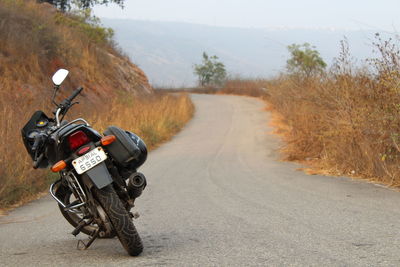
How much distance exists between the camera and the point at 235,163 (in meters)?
15.1

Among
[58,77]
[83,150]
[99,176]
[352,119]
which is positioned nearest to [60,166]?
[83,150]

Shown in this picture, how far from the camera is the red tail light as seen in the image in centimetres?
562

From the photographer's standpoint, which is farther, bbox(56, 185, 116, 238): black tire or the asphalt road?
bbox(56, 185, 116, 238): black tire

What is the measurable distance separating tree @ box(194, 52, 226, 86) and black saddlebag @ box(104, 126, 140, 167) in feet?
245

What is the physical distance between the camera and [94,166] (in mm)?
5504

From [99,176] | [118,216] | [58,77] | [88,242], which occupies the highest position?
[58,77]

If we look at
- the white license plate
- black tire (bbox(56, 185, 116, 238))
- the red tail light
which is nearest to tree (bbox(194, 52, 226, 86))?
black tire (bbox(56, 185, 116, 238))

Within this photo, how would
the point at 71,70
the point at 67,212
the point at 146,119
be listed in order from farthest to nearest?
1. the point at 71,70
2. the point at 146,119
3. the point at 67,212

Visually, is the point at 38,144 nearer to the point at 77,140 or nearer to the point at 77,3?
the point at 77,140

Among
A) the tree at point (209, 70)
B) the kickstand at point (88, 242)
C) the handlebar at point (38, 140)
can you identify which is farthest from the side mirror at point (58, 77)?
the tree at point (209, 70)

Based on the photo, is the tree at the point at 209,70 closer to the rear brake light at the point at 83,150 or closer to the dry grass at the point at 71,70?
the dry grass at the point at 71,70

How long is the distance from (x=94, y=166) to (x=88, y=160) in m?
0.07

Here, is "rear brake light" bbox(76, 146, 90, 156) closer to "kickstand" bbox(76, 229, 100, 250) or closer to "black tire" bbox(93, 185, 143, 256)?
"black tire" bbox(93, 185, 143, 256)

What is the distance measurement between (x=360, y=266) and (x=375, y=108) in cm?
683
